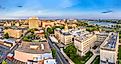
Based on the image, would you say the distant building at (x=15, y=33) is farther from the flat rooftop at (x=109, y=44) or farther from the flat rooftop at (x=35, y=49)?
the flat rooftop at (x=109, y=44)

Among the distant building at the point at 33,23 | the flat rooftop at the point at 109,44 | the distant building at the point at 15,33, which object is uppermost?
the distant building at the point at 33,23

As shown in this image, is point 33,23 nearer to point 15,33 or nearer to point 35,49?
point 15,33

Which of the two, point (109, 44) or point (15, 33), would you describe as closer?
point (109, 44)

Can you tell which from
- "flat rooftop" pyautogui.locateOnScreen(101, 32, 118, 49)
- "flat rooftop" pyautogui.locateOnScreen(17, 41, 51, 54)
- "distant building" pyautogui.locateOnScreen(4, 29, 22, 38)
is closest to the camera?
"flat rooftop" pyautogui.locateOnScreen(101, 32, 118, 49)

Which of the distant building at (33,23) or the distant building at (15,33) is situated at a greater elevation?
the distant building at (33,23)

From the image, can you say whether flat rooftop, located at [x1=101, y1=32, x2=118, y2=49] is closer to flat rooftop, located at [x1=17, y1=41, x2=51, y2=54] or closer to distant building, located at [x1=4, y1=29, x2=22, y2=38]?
flat rooftop, located at [x1=17, y1=41, x2=51, y2=54]

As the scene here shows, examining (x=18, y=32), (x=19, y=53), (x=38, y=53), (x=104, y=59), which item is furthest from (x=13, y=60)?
(x=18, y=32)

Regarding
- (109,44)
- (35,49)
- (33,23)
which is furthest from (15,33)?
(109,44)

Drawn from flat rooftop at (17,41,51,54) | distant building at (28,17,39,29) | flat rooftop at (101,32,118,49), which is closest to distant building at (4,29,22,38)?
distant building at (28,17,39,29)

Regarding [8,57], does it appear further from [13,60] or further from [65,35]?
[65,35]

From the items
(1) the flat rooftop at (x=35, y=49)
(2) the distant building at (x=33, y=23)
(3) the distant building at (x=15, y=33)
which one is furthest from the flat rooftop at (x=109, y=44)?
(2) the distant building at (x=33, y=23)

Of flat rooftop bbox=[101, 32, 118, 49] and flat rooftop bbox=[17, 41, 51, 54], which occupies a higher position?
flat rooftop bbox=[101, 32, 118, 49]
